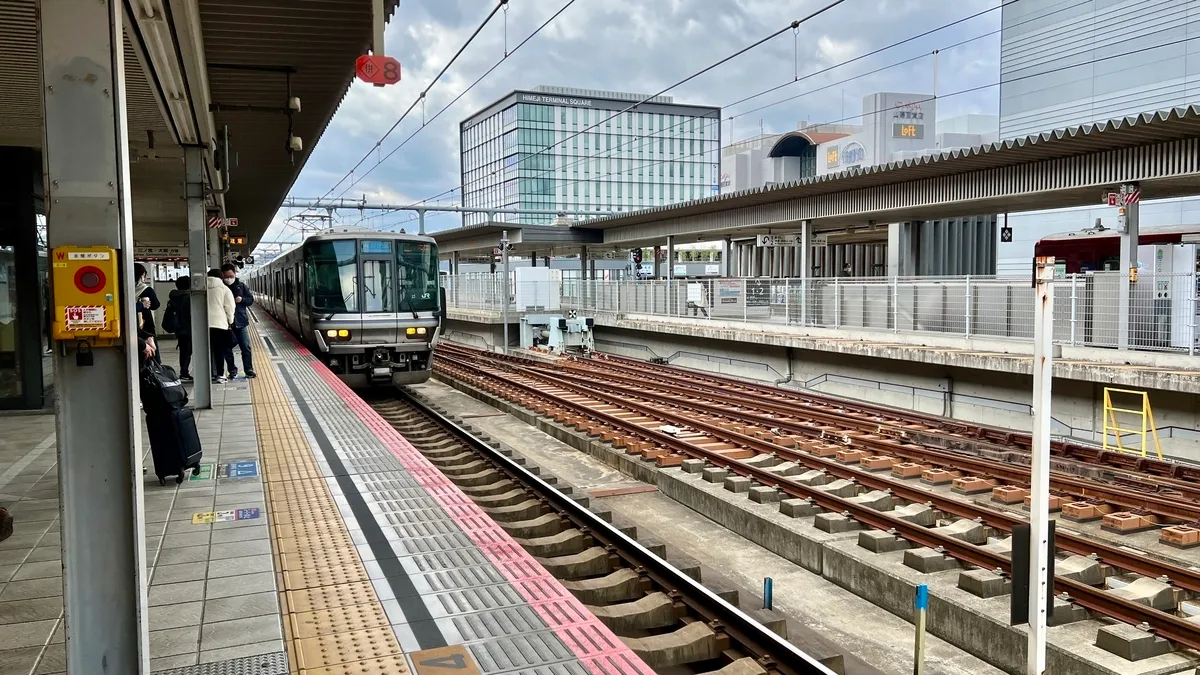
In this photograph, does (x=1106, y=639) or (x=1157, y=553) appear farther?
(x=1157, y=553)

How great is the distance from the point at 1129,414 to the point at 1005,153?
5.01 metres

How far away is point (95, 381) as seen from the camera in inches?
118

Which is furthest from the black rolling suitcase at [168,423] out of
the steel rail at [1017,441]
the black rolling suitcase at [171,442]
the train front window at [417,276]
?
the steel rail at [1017,441]

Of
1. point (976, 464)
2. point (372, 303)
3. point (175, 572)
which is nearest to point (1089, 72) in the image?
point (976, 464)

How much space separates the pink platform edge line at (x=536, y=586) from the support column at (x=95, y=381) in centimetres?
187

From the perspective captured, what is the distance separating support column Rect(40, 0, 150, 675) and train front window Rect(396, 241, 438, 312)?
37.7ft

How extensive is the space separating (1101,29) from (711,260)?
4189cm

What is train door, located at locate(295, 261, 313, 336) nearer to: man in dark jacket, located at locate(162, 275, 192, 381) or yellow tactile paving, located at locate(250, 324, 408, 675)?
man in dark jacket, located at locate(162, 275, 192, 381)

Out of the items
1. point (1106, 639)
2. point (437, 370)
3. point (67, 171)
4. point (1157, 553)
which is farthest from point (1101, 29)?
point (67, 171)

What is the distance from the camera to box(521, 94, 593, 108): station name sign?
74.8m

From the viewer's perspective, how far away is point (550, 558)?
21.0 feet

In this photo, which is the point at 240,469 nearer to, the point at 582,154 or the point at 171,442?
the point at 171,442

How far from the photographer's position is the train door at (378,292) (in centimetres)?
1420

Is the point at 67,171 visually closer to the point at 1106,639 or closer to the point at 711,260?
the point at 1106,639
